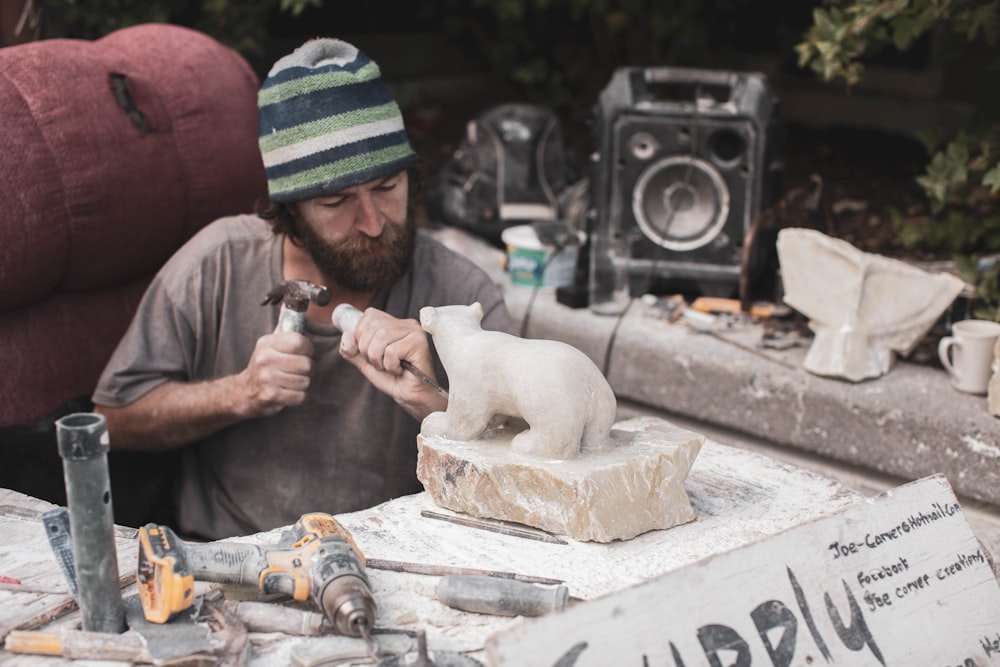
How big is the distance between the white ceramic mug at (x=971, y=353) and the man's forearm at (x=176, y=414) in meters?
1.99

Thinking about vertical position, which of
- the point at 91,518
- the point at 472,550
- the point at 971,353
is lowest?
the point at 971,353

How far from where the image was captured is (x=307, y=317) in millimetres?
2625

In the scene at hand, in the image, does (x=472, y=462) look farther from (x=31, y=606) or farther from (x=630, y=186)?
(x=630, y=186)

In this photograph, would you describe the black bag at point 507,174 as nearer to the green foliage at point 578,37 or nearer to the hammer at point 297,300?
the green foliage at point 578,37

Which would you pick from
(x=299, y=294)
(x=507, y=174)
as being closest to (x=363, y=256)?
(x=299, y=294)

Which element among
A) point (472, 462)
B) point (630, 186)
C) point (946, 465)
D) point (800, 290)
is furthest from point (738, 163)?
point (472, 462)

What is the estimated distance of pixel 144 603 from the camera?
1631mm

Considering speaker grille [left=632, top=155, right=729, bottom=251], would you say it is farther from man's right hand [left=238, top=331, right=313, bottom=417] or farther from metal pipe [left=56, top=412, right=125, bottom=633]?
metal pipe [left=56, top=412, right=125, bottom=633]

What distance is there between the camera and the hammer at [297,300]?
7.72 feet

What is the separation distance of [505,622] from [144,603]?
548 millimetres

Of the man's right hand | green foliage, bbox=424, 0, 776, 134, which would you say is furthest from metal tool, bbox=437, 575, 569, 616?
green foliage, bbox=424, 0, 776, 134

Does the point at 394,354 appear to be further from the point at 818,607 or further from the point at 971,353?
the point at 971,353

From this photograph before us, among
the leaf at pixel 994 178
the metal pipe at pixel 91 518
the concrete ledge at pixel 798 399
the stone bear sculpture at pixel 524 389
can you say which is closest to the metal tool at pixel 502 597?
the stone bear sculpture at pixel 524 389

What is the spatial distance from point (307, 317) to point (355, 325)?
0.44 meters
